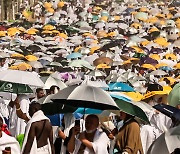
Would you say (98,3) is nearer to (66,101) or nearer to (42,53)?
(42,53)

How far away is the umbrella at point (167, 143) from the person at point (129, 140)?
2312mm

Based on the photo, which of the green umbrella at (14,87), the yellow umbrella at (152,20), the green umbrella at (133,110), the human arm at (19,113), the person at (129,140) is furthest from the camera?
the yellow umbrella at (152,20)

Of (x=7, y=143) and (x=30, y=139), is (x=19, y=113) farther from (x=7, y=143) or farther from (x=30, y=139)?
(x=7, y=143)

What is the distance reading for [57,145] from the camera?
25.6ft

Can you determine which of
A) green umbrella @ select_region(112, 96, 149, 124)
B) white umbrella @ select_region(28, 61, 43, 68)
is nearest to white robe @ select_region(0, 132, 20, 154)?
green umbrella @ select_region(112, 96, 149, 124)

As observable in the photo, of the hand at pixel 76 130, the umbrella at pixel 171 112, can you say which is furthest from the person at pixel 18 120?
the umbrella at pixel 171 112

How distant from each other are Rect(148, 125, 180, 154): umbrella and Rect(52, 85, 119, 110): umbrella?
2.49 metres

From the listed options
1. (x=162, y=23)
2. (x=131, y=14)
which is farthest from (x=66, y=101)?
(x=131, y=14)

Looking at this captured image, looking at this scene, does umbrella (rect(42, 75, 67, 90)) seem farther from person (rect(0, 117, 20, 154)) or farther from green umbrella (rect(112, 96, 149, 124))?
person (rect(0, 117, 20, 154))

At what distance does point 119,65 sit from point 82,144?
41.8 ft

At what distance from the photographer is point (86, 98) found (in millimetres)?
7242

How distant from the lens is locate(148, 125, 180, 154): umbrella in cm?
456

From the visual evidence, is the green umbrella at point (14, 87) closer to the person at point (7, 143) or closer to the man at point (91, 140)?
the man at point (91, 140)

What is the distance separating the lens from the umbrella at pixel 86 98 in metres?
7.20
